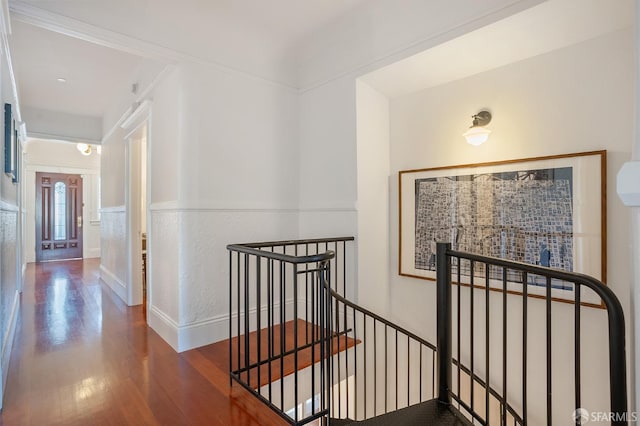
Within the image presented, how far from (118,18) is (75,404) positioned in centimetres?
274

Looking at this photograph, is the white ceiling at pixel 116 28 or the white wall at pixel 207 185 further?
the white wall at pixel 207 185

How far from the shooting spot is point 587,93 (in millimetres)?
2283

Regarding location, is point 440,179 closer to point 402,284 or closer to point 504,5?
point 402,284

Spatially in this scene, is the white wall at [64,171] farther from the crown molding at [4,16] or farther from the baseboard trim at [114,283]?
the crown molding at [4,16]

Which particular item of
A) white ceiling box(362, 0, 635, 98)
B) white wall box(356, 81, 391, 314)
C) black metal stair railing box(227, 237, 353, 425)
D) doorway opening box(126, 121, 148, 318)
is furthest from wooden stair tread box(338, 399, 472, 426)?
doorway opening box(126, 121, 148, 318)

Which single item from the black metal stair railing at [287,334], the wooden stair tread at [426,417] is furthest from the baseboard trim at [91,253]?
the wooden stair tread at [426,417]

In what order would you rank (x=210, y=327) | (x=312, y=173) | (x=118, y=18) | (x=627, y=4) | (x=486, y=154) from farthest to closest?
(x=312, y=173)
(x=210, y=327)
(x=486, y=154)
(x=118, y=18)
(x=627, y=4)

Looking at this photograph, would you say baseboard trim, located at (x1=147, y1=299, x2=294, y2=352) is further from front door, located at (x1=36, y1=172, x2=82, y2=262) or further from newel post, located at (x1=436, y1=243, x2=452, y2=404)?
front door, located at (x1=36, y1=172, x2=82, y2=262)

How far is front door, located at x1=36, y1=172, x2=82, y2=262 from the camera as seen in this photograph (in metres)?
7.42

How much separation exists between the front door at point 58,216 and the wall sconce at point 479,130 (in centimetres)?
882

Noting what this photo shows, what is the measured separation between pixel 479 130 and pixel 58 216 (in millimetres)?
9037

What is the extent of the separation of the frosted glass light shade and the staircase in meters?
1.02

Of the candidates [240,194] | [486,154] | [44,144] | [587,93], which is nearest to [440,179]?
[486,154]

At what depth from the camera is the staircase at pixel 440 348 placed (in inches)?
48.6
